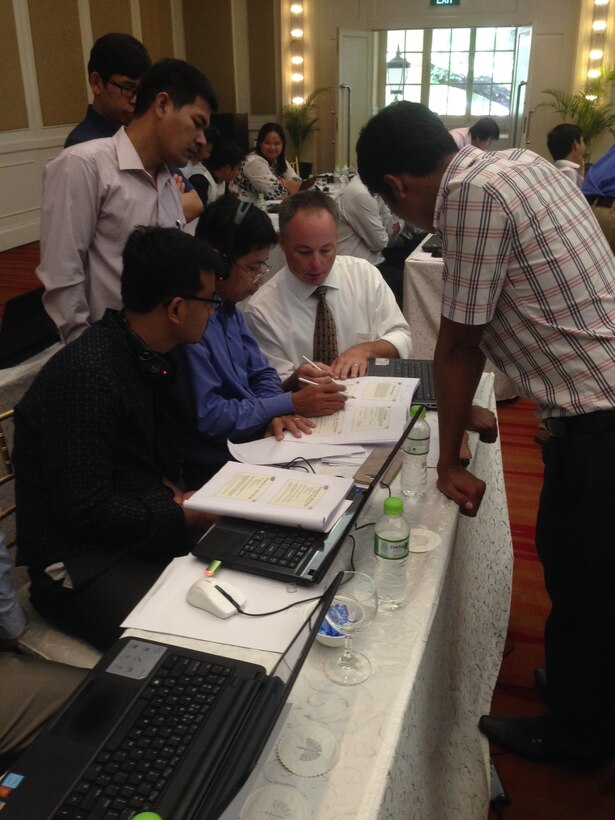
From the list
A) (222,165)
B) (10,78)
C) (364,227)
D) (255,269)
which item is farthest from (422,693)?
(10,78)

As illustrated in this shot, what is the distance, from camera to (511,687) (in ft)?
6.08

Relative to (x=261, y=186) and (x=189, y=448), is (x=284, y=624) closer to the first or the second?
(x=189, y=448)

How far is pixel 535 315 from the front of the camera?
4.00 ft

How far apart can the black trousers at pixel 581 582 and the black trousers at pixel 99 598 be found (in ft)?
2.68

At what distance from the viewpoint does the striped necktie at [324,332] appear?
2117mm

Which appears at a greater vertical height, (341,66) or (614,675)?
(341,66)

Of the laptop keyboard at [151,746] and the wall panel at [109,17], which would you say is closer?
the laptop keyboard at [151,746]

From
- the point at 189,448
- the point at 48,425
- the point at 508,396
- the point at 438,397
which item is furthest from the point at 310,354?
the point at 508,396

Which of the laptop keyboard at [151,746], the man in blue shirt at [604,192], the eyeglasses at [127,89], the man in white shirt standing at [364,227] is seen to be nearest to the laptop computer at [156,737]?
the laptop keyboard at [151,746]

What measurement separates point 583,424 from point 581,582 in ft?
1.15

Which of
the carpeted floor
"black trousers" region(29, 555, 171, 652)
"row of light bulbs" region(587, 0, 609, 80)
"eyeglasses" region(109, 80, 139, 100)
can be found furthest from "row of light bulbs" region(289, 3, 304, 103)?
"black trousers" region(29, 555, 171, 652)

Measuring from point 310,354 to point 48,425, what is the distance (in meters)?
1.06

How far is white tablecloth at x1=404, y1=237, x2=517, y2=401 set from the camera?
3250 millimetres

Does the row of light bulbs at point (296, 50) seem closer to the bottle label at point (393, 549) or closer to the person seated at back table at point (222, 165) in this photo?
the person seated at back table at point (222, 165)
